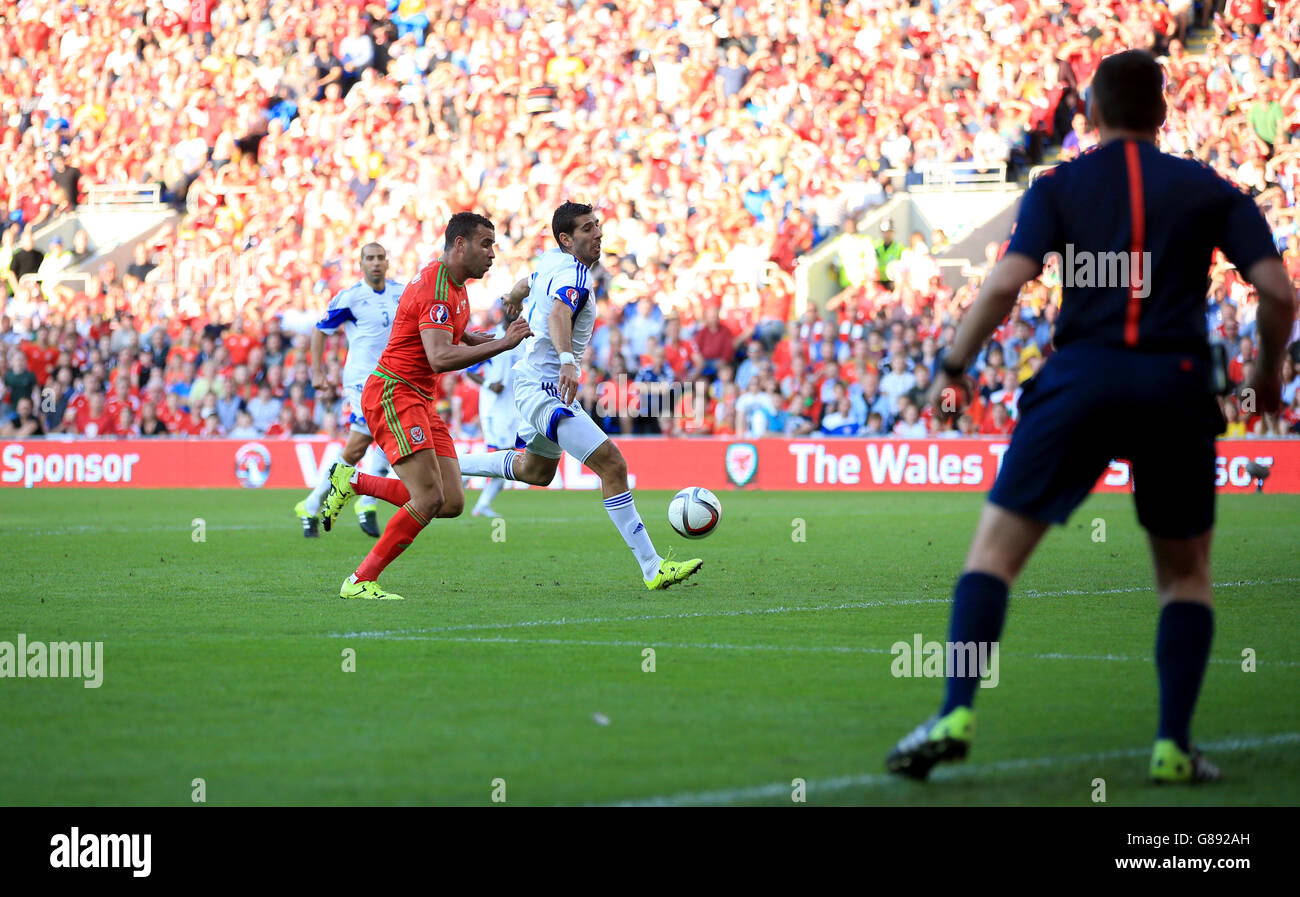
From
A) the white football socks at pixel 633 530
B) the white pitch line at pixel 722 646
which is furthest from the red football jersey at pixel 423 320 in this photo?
the white pitch line at pixel 722 646

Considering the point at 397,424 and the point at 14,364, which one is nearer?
the point at 397,424

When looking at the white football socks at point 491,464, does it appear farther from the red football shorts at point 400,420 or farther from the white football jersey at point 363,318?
the white football jersey at point 363,318

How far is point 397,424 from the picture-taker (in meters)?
10.2

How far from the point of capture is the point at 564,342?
10.3 metres

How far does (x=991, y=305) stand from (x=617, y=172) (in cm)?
2377

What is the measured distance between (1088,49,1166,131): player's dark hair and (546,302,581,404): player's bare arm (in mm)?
5088

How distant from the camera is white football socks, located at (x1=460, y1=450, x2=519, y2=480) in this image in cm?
1183

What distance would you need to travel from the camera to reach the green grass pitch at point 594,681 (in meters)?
5.14

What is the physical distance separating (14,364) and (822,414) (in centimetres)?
1342

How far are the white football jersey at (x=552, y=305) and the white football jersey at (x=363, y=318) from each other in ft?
16.3

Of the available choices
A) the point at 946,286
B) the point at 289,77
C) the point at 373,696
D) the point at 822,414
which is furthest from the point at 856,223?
the point at 373,696

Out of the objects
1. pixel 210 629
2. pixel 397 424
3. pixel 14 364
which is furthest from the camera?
pixel 14 364

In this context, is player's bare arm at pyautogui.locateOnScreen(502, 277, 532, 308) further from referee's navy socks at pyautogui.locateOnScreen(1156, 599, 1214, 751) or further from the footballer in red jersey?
referee's navy socks at pyautogui.locateOnScreen(1156, 599, 1214, 751)
